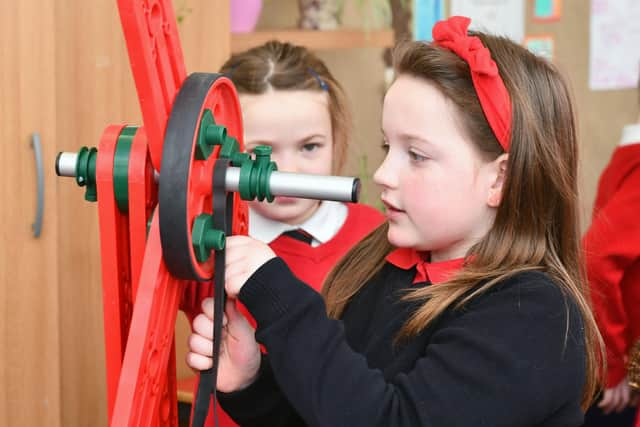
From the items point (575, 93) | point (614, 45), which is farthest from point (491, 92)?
point (614, 45)

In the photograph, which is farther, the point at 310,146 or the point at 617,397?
the point at 617,397

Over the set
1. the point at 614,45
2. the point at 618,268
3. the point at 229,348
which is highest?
the point at 614,45

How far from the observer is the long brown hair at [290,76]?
1.59 m

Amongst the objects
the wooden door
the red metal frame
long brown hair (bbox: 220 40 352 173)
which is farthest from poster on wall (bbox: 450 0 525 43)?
the red metal frame

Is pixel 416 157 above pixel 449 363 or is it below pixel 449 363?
above

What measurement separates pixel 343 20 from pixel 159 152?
1925 millimetres

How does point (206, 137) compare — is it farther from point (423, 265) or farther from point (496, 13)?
point (496, 13)

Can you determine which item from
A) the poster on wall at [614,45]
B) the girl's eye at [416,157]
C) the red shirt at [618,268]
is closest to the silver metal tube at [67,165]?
the girl's eye at [416,157]

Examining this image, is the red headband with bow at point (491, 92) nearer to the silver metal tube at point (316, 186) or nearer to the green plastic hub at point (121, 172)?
the silver metal tube at point (316, 186)

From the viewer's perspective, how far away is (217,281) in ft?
2.69

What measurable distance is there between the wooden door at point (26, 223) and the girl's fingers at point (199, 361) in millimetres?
832

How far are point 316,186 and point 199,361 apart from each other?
0.26 m

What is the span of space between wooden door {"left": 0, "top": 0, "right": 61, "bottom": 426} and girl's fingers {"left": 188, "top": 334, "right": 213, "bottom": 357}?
83cm

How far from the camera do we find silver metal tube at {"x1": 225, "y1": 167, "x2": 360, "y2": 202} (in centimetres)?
76
